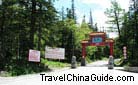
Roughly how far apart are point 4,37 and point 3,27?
138 cm

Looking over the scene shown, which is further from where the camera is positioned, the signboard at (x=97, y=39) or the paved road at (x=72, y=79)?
the signboard at (x=97, y=39)

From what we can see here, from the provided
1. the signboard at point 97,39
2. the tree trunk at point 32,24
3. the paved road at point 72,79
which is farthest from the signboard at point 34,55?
the signboard at point 97,39

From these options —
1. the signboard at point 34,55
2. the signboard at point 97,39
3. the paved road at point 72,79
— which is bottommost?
the paved road at point 72,79

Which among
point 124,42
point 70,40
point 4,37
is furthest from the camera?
point 70,40

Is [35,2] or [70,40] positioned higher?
[35,2]

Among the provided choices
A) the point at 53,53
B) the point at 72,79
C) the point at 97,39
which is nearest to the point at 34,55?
the point at 53,53

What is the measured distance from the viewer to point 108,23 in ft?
258

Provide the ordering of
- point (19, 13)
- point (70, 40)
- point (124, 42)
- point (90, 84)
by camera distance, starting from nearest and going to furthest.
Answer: point (90, 84)
point (19, 13)
point (124, 42)
point (70, 40)

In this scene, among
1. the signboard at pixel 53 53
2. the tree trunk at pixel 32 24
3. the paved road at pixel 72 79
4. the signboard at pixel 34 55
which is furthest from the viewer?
the signboard at pixel 53 53

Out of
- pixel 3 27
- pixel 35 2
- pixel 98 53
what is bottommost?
pixel 98 53

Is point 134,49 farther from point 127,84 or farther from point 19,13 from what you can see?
point 127,84

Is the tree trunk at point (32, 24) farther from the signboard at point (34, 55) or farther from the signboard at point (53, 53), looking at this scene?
the signboard at point (34, 55)

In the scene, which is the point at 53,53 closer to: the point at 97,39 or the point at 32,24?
the point at 32,24

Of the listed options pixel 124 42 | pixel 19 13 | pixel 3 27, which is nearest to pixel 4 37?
pixel 3 27
